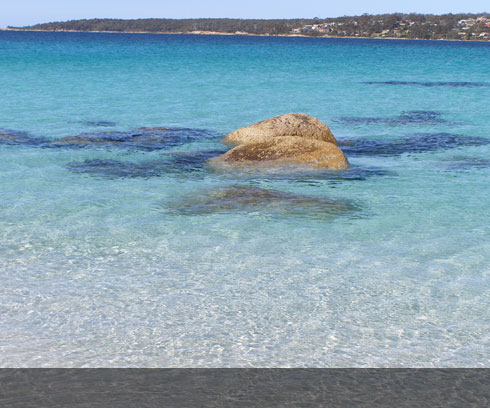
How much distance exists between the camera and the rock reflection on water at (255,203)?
9.10 m

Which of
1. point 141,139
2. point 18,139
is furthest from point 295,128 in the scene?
point 18,139

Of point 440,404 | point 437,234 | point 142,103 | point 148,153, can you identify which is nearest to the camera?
point 440,404

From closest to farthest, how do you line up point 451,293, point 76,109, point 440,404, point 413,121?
1. point 440,404
2. point 451,293
3. point 413,121
4. point 76,109

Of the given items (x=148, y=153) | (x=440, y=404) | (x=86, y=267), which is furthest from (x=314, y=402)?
(x=148, y=153)

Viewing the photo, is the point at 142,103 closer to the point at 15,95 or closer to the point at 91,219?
the point at 15,95

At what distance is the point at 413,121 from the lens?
19469mm

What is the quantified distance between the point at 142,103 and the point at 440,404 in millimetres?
19778

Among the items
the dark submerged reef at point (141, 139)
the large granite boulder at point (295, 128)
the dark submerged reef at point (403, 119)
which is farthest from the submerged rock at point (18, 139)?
the dark submerged reef at point (403, 119)

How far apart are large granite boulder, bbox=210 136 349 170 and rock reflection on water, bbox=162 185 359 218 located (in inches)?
70.7

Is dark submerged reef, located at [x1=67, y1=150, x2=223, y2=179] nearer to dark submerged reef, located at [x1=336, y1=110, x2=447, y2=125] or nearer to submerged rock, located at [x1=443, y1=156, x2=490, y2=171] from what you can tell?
submerged rock, located at [x1=443, y1=156, x2=490, y2=171]

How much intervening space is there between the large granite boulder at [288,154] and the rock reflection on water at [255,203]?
1.80 metres

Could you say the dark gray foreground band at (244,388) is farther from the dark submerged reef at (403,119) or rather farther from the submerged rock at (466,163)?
the dark submerged reef at (403,119)

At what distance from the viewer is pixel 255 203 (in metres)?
9.43

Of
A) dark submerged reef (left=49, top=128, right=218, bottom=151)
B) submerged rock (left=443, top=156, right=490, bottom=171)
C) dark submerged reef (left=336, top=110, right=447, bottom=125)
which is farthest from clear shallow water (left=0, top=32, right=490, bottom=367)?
dark submerged reef (left=336, top=110, right=447, bottom=125)
